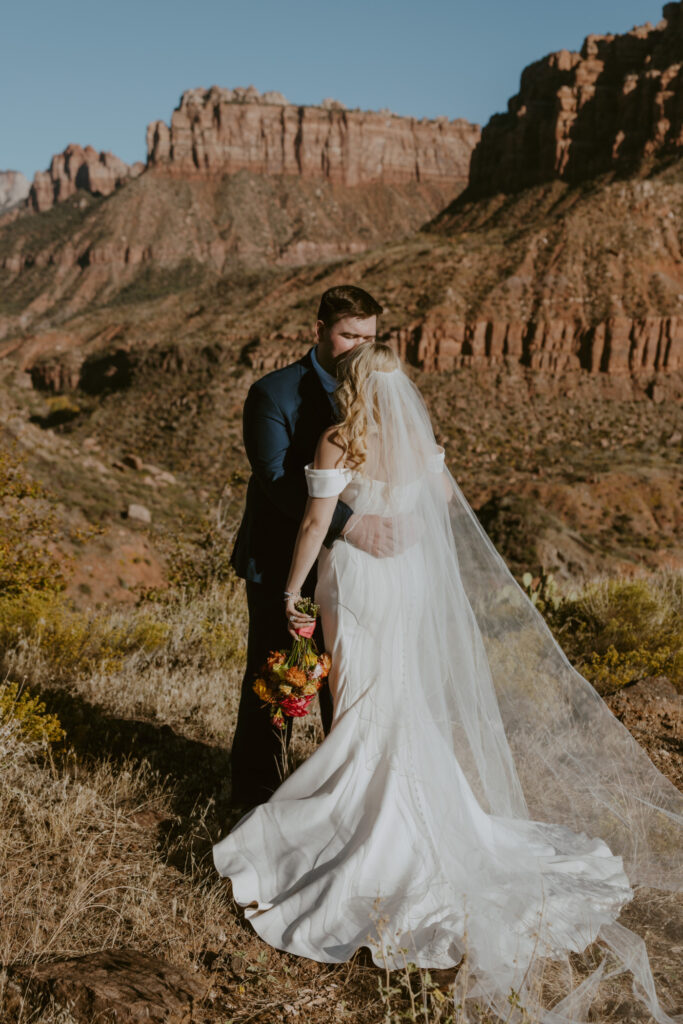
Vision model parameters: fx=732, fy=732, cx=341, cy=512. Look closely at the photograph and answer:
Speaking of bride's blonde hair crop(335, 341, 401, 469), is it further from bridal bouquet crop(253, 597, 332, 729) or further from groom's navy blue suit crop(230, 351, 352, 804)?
bridal bouquet crop(253, 597, 332, 729)

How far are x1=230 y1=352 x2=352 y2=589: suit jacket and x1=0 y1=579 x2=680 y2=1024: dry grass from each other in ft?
3.47

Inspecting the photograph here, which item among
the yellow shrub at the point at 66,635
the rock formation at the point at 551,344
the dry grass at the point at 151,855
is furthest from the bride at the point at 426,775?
the rock formation at the point at 551,344

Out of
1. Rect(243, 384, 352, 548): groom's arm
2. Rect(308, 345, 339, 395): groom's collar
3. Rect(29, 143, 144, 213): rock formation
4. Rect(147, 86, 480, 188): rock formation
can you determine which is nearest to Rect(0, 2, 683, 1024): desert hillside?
Rect(243, 384, 352, 548): groom's arm

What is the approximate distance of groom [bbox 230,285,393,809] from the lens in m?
2.81

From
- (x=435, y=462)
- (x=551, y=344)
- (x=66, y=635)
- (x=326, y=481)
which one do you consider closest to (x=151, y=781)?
(x=66, y=635)

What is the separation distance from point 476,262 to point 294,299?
1110cm

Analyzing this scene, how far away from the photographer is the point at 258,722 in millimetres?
3324

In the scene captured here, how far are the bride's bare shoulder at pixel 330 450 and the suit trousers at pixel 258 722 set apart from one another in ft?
2.48

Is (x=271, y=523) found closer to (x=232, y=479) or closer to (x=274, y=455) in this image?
(x=274, y=455)

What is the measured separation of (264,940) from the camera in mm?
2482

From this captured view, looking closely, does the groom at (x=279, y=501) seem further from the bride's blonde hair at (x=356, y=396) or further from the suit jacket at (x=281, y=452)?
the bride's blonde hair at (x=356, y=396)

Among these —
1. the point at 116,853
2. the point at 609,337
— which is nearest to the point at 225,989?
the point at 116,853

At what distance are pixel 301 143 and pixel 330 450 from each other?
397 feet

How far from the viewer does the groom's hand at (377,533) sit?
276cm
